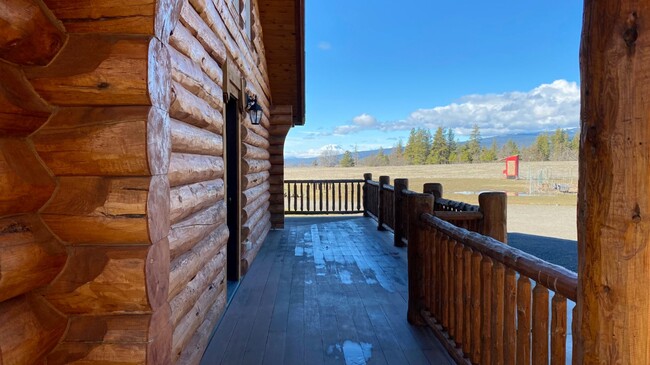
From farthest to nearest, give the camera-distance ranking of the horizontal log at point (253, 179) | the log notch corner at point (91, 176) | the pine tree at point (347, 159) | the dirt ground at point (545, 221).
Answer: the pine tree at point (347, 159), the dirt ground at point (545, 221), the horizontal log at point (253, 179), the log notch corner at point (91, 176)

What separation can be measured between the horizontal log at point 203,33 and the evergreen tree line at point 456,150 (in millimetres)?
50357

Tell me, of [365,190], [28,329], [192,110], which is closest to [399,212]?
[365,190]

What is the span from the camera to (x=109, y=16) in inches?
63.6

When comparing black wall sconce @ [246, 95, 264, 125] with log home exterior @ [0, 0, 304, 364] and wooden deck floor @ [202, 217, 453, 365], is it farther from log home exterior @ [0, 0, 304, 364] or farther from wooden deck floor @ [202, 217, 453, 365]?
log home exterior @ [0, 0, 304, 364]

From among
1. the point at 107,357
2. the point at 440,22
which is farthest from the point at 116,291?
the point at 440,22

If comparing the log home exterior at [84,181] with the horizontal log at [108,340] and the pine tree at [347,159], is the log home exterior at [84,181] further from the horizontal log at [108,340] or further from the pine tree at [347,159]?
the pine tree at [347,159]

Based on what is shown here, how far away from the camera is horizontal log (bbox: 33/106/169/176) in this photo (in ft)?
5.20

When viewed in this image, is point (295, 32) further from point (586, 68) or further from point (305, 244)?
point (586, 68)

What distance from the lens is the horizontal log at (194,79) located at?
241 cm

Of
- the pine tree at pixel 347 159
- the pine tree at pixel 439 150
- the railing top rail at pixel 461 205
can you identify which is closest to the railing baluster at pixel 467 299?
the railing top rail at pixel 461 205

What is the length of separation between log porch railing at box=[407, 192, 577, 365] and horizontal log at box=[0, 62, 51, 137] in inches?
85.6

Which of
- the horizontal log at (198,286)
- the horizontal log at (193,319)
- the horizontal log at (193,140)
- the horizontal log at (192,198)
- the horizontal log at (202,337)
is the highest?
the horizontal log at (193,140)

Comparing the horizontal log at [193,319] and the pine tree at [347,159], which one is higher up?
the pine tree at [347,159]

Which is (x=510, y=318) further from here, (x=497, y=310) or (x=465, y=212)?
(x=465, y=212)
